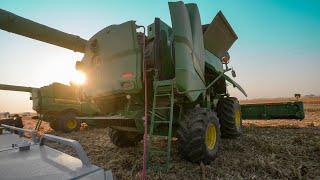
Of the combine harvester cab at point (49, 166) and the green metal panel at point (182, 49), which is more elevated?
the green metal panel at point (182, 49)

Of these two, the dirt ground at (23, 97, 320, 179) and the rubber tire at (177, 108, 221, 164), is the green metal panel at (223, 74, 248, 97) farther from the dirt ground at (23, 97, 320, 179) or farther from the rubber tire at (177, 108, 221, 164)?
the rubber tire at (177, 108, 221, 164)

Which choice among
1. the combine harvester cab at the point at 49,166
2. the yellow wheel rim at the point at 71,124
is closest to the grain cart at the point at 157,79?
the combine harvester cab at the point at 49,166

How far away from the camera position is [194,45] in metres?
4.76

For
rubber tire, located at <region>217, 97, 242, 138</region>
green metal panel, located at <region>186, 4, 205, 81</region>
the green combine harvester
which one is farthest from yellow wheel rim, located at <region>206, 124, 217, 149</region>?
rubber tire, located at <region>217, 97, 242, 138</region>

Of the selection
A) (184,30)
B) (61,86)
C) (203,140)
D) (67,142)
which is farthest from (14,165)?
(61,86)

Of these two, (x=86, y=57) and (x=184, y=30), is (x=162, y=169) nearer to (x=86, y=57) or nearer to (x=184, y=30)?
(x=184, y=30)

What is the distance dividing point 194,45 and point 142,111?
1795 millimetres

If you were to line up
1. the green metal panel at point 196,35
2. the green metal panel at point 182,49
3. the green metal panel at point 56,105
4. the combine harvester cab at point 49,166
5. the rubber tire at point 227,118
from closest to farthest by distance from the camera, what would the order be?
the combine harvester cab at point 49,166 → the green metal panel at point 182,49 → the green metal panel at point 196,35 → the rubber tire at point 227,118 → the green metal panel at point 56,105

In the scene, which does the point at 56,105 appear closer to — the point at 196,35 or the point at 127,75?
the point at 127,75

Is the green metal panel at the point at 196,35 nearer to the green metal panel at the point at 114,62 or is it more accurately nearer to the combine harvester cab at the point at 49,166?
the green metal panel at the point at 114,62

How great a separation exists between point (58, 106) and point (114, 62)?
27.7 feet

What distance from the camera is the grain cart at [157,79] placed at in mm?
4062

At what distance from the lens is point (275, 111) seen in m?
8.92

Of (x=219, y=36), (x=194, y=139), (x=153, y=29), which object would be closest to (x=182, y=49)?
(x=153, y=29)
